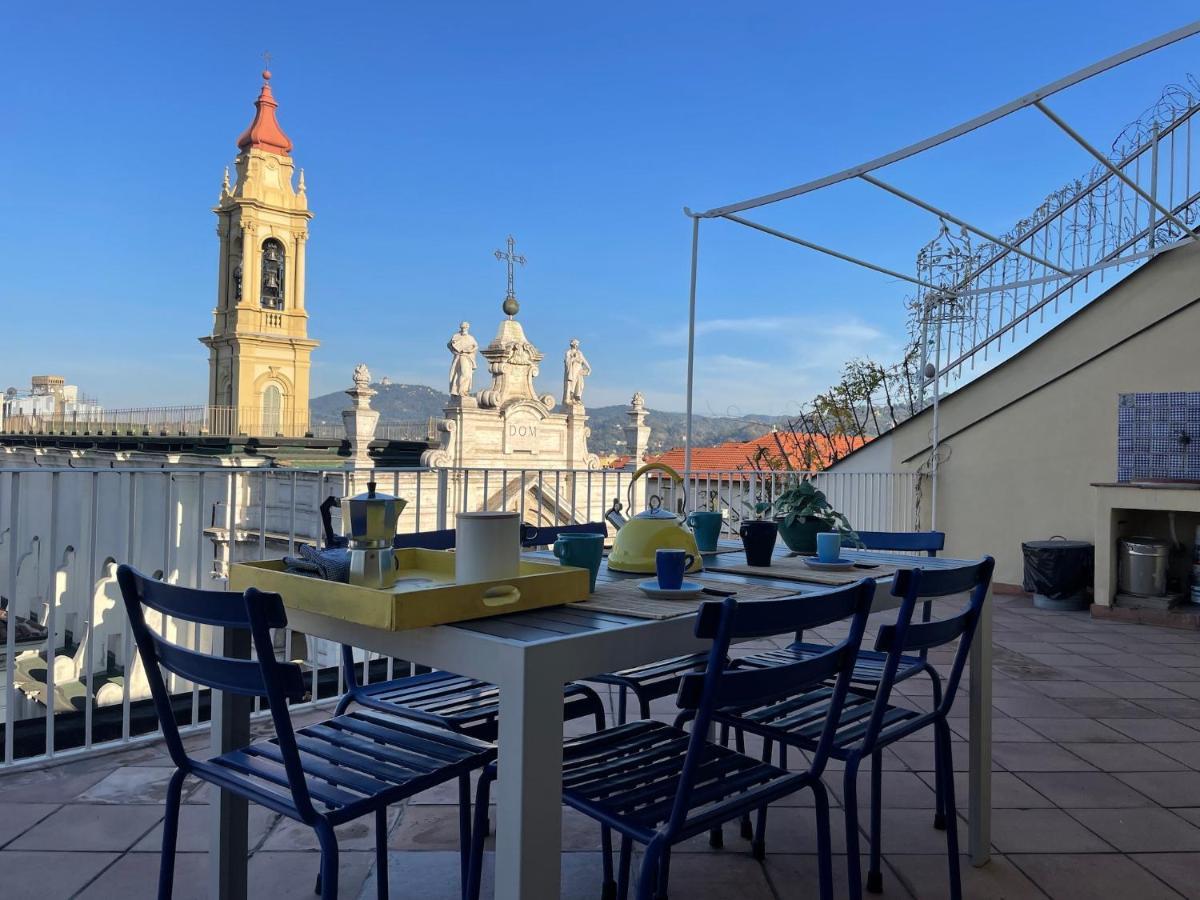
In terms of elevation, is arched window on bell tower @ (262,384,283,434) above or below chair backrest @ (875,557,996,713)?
above

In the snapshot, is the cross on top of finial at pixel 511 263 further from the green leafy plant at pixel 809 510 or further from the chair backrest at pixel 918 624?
the chair backrest at pixel 918 624

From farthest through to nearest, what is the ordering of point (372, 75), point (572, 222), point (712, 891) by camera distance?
point (572, 222) < point (372, 75) < point (712, 891)

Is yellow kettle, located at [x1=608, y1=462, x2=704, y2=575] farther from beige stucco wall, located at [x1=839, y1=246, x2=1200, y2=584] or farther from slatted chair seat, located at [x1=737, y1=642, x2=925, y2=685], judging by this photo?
beige stucco wall, located at [x1=839, y1=246, x2=1200, y2=584]

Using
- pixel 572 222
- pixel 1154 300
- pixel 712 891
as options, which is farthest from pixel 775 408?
pixel 572 222

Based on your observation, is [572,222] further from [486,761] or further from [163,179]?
[163,179]

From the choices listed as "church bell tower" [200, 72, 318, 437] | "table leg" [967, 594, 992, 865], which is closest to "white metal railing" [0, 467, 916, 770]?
"table leg" [967, 594, 992, 865]

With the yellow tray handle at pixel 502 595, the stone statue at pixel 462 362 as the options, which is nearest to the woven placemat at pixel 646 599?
the yellow tray handle at pixel 502 595

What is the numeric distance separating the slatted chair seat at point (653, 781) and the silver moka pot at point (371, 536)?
0.49 metres

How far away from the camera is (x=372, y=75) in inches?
711

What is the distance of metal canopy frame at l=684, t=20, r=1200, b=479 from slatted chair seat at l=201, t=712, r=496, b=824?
342 cm

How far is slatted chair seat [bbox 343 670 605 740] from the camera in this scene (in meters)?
1.82

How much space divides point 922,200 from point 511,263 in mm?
20623

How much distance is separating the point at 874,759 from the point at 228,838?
1.35 m

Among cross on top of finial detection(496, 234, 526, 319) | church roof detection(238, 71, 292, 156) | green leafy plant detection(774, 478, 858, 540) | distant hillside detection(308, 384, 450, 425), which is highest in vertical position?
church roof detection(238, 71, 292, 156)
